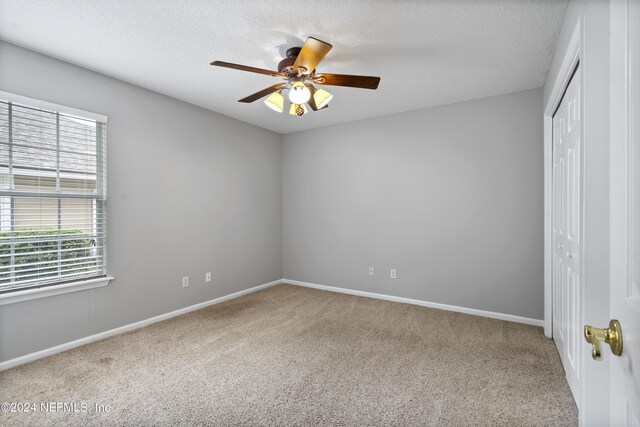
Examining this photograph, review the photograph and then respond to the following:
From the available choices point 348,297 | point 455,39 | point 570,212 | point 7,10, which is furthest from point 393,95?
point 7,10

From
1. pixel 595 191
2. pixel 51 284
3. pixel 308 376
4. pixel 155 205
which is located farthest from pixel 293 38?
pixel 51 284

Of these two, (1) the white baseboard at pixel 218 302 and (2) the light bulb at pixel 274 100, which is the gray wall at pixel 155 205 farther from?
(2) the light bulb at pixel 274 100

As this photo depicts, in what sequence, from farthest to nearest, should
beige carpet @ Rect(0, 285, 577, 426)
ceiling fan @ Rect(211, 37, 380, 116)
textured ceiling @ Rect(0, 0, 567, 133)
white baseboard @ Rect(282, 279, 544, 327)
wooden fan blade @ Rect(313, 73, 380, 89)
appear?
white baseboard @ Rect(282, 279, 544, 327)
wooden fan blade @ Rect(313, 73, 380, 89)
ceiling fan @ Rect(211, 37, 380, 116)
textured ceiling @ Rect(0, 0, 567, 133)
beige carpet @ Rect(0, 285, 577, 426)

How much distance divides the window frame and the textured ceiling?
427 mm

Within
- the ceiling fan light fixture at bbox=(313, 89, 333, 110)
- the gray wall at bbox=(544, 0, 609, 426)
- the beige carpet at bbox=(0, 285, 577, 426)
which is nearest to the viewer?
the gray wall at bbox=(544, 0, 609, 426)

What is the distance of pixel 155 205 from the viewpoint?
3316 mm

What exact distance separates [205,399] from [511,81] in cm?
392

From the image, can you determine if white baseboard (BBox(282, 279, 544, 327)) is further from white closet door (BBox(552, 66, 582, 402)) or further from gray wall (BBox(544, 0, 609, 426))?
gray wall (BBox(544, 0, 609, 426))

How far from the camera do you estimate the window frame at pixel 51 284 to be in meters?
2.32

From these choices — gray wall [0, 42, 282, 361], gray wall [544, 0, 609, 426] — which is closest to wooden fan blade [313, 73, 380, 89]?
gray wall [544, 0, 609, 426]

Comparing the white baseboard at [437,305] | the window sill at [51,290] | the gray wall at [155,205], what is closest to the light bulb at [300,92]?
the gray wall at [155,205]

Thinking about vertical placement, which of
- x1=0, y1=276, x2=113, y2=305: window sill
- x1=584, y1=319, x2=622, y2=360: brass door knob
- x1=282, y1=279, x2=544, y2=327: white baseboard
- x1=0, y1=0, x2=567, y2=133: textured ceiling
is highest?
x1=0, y1=0, x2=567, y2=133: textured ceiling

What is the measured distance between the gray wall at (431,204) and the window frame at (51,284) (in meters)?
2.75

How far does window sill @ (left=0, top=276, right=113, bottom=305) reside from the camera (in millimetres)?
2324
